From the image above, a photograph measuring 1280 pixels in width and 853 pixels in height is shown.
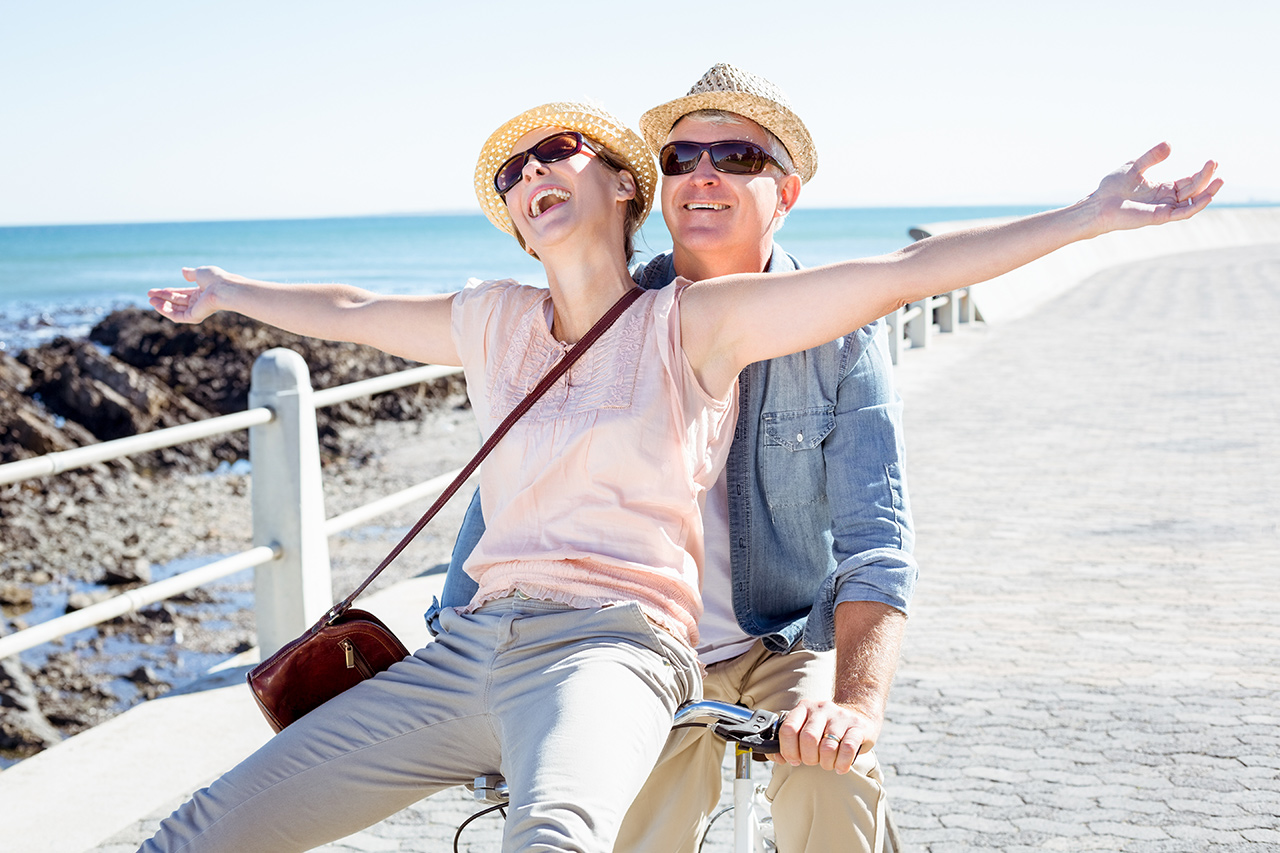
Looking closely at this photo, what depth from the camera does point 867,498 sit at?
2.66m

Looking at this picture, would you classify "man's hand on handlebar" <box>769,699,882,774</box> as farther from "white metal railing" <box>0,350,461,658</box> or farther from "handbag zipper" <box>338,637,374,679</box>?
"white metal railing" <box>0,350,461,658</box>

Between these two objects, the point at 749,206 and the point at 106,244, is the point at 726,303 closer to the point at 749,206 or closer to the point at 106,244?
the point at 749,206

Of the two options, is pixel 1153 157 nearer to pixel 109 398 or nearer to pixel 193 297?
pixel 193 297

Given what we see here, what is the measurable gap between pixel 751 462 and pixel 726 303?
468mm

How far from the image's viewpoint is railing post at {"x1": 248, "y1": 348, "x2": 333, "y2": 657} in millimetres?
5152

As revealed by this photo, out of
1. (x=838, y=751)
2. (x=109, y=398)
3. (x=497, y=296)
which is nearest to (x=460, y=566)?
(x=497, y=296)

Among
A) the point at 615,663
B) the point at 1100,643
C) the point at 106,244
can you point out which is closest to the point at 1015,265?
the point at 615,663

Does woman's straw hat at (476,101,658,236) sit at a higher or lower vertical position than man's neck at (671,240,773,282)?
higher

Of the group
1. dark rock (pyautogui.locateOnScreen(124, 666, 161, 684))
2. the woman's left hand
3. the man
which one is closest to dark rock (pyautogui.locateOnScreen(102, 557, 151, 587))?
dark rock (pyautogui.locateOnScreen(124, 666, 161, 684))

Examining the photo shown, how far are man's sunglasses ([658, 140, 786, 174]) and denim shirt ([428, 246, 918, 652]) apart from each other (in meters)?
0.49

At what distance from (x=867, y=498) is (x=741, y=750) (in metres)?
0.63

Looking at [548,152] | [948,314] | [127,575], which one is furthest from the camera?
[948,314]

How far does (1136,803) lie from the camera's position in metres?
3.91

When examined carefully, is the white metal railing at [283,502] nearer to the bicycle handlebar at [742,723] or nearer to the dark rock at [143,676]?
the bicycle handlebar at [742,723]
